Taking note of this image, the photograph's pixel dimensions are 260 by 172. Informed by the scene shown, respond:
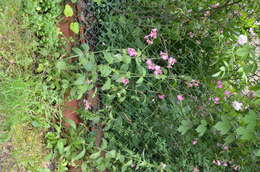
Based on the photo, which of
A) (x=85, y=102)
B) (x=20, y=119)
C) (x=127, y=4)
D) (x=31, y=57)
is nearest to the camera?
(x=20, y=119)

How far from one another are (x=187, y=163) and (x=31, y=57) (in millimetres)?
1400

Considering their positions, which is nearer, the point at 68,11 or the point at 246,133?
the point at 246,133

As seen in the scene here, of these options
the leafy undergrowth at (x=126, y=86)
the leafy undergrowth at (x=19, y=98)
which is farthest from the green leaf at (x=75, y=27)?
the leafy undergrowth at (x=19, y=98)

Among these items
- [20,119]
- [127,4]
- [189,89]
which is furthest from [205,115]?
[20,119]

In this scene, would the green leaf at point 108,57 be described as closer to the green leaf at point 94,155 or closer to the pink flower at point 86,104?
the pink flower at point 86,104

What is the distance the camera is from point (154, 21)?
7.66 ft

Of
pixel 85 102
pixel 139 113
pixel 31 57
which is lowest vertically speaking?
pixel 139 113

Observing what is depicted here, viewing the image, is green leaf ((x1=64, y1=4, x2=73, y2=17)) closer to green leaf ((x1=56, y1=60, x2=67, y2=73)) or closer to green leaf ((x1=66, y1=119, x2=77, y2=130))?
green leaf ((x1=56, y1=60, x2=67, y2=73))

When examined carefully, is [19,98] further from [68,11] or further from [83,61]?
[68,11]

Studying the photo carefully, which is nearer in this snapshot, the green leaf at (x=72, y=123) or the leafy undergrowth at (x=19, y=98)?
the leafy undergrowth at (x=19, y=98)

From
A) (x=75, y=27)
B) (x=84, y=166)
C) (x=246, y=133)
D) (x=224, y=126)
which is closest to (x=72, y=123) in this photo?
(x=84, y=166)

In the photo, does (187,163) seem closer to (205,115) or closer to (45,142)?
(205,115)

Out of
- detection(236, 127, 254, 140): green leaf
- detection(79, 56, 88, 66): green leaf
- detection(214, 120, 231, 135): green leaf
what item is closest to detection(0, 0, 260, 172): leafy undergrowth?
detection(79, 56, 88, 66): green leaf

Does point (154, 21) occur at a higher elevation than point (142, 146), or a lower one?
higher
